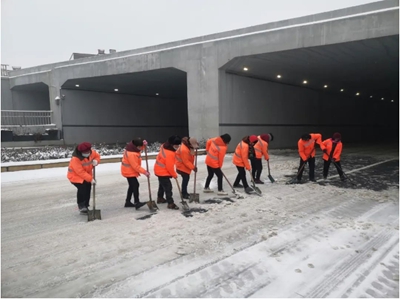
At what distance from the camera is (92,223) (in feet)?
16.6

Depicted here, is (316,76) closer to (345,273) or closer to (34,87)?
(345,273)

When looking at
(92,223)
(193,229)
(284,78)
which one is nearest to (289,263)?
(193,229)

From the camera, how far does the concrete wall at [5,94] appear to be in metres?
26.4

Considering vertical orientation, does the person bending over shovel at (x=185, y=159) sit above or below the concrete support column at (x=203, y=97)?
below

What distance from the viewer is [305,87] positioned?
25172mm

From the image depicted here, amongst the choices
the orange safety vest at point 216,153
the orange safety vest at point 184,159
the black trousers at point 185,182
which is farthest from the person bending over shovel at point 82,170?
the orange safety vest at point 216,153

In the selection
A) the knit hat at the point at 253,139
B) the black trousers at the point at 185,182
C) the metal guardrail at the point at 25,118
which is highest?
the metal guardrail at the point at 25,118

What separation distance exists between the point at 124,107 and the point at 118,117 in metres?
1.28

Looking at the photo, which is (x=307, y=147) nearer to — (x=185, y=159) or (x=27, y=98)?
(x=185, y=159)

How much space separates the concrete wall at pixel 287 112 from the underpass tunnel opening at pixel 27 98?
18.7 meters

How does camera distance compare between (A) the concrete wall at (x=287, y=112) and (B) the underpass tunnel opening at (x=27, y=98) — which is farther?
(B) the underpass tunnel opening at (x=27, y=98)

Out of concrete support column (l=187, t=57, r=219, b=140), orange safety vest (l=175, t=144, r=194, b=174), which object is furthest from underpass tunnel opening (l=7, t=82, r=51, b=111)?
orange safety vest (l=175, t=144, r=194, b=174)

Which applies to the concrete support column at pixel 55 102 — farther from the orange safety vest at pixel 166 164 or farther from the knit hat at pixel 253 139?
the orange safety vest at pixel 166 164

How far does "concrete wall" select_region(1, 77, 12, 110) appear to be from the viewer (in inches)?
1040
